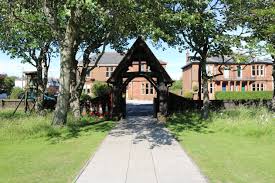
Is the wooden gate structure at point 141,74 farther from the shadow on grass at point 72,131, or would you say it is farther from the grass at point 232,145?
the shadow on grass at point 72,131

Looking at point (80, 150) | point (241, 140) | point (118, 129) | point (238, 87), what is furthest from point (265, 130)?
point (238, 87)

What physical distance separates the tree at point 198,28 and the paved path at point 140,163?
7126mm

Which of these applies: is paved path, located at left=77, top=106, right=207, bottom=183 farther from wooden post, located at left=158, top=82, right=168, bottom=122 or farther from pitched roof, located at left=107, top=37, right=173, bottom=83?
pitched roof, located at left=107, top=37, right=173, bottom=83

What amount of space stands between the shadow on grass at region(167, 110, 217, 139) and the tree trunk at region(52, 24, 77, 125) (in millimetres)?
5649

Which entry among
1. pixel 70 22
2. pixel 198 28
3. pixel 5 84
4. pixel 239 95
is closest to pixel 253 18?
pixel 198 28

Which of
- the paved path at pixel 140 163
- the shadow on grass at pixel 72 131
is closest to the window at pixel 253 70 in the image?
the shadow on grass at pixel 72 131

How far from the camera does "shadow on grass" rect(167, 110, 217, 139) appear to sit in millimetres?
20203

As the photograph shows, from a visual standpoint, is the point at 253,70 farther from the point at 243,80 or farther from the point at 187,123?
the point at 187,123

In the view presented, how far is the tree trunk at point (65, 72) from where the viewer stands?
20.8m

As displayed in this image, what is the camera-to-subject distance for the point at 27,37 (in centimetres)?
2612

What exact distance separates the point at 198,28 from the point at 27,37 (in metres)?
10.8

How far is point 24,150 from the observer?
14.3 metres

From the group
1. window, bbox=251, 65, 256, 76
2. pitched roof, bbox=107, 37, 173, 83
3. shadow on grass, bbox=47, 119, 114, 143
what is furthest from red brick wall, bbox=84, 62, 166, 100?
shadow on grass, bbox=47, 119, 114, 143

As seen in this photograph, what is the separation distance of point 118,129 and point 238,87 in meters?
54.9
